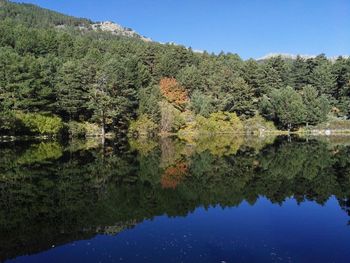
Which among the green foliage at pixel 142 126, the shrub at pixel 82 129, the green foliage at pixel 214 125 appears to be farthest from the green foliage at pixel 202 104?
the shrub at pixel 82 129

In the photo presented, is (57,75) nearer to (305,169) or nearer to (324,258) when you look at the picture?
(305,169)

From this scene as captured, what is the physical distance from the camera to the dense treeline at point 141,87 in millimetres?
61656

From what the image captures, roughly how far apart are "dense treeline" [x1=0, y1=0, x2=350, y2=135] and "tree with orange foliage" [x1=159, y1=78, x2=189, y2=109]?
209 mm

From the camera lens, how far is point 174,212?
17.8 meters

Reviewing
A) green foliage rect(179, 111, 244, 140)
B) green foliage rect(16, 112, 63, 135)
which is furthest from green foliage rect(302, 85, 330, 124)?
green foliage rect(16, 112, 63, 135)

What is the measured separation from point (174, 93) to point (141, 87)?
A: 7096mm

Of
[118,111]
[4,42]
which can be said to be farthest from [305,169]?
[4,42]

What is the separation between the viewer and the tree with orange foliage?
287 ft

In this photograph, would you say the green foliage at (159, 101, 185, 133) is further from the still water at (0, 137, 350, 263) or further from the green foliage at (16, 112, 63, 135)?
the still water at (0, 137, 350, 263)

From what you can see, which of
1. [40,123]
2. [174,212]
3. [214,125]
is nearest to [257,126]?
[214,125]

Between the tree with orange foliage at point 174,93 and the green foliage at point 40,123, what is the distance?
29.5 m

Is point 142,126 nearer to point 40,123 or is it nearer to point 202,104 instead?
point 202,104

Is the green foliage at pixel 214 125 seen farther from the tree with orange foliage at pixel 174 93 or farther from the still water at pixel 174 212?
the still water at pixel 174 212

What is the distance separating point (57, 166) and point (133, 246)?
1899 centimetres
